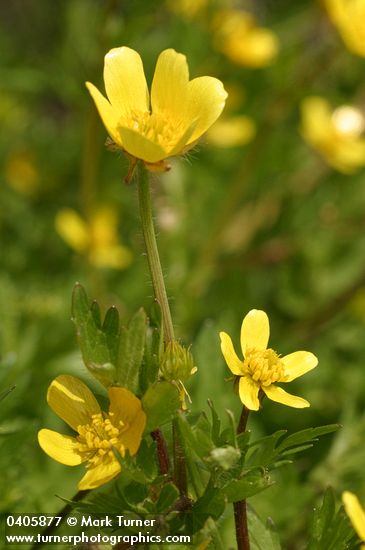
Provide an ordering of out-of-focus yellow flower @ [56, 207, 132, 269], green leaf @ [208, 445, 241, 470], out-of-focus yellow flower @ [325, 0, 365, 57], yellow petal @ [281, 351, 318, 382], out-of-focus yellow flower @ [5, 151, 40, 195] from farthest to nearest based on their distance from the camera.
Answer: out-of-focus yellow flower @ [5, 151, 40, 195], out-of-focus yellow flower @ [56, 207, 132, 269], out-of-focus yellow flower @ [325, 0, 365, 57], yellow petal @ [281, 351, 318, 382], green leaf @ [208, 445, 241, 470]

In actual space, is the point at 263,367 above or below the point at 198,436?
above

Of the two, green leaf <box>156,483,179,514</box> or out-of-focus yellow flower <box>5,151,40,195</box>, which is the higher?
out-of-focus yellow flower <box>5,151,40,195</box>

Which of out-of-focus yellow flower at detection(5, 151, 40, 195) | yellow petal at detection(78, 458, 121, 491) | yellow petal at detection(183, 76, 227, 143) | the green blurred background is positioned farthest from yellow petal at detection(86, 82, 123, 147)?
out-of-focus yellow flower at detection(5, 151, 40, 195)

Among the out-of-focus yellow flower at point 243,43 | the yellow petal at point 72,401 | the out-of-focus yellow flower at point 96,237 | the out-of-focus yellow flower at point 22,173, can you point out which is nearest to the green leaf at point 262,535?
the yellow petal at point 72,401

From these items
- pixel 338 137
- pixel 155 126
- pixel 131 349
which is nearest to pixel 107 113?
pixel 155 126

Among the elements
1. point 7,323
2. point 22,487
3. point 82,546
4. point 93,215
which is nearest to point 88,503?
point 82,546

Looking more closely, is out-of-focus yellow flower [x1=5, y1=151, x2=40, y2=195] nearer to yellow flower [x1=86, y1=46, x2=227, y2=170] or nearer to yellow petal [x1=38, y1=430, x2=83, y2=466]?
yellow flower [x1=86, y1=46, x2=227, y2=170]

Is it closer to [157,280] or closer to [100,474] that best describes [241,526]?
[100,474]
